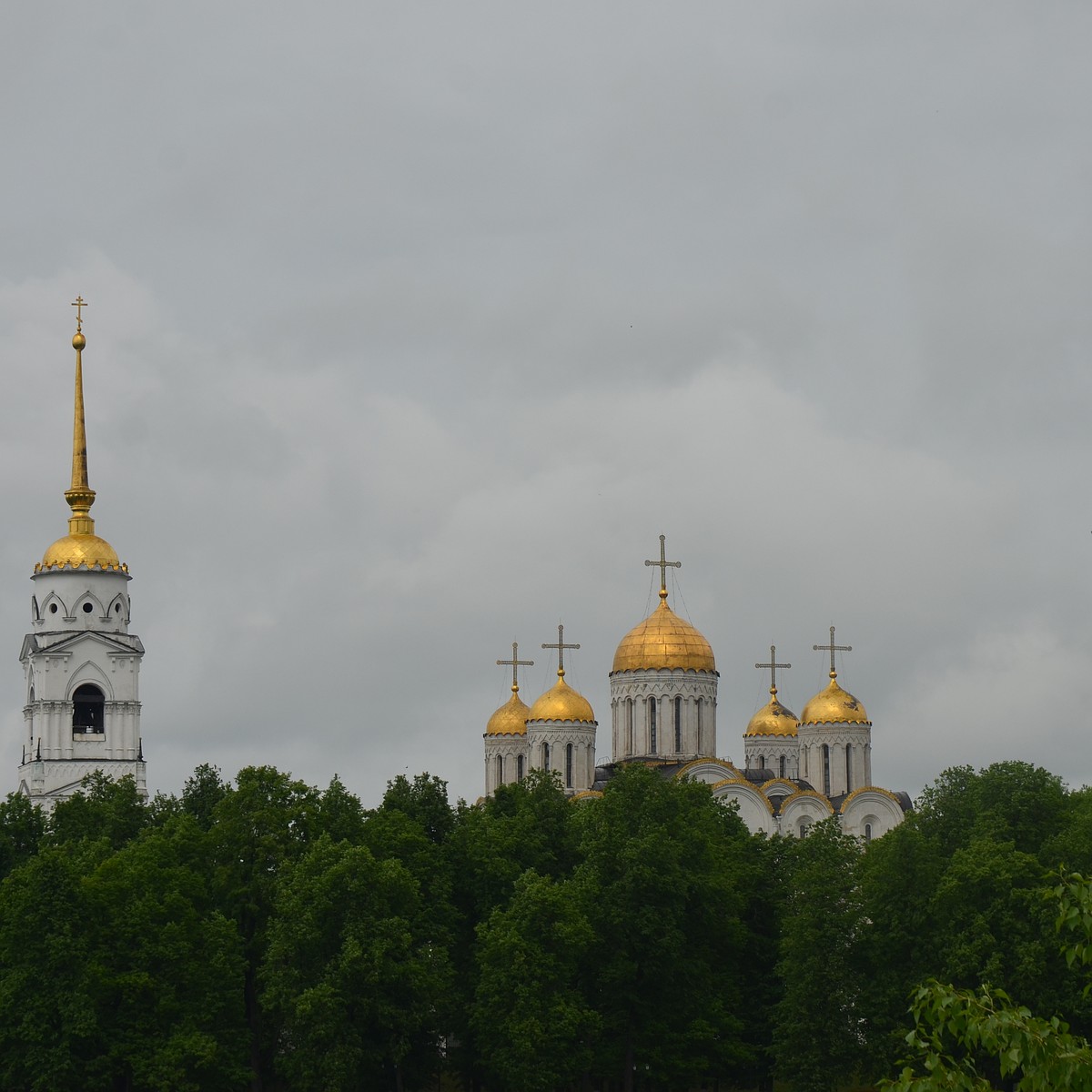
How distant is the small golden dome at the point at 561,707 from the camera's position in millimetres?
97125

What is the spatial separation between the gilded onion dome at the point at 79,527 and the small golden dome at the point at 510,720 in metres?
28.7

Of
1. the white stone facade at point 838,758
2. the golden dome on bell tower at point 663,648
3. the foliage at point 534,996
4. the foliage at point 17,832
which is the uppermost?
the golden dome on bell tower at point 663,648

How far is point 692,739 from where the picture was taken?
90.9 metres

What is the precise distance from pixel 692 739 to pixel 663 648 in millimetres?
3984

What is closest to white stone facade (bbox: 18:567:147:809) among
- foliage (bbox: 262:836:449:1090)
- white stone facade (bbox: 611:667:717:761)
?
white stone facade (bbox: 611:667:717:761)

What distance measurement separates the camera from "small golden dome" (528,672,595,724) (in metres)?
97.1

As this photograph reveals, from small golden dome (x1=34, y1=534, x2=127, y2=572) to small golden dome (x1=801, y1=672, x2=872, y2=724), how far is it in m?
32.7

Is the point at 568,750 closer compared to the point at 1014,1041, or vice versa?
the point at 1014,1041

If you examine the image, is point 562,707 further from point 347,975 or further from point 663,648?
point 347,975

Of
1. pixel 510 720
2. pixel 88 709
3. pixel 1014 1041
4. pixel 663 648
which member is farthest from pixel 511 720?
pixel 1014 1041

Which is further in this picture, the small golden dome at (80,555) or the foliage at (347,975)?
the small golden dome at (80,555)

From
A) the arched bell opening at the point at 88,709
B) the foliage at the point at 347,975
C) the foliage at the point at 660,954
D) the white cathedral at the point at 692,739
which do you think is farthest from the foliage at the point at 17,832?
the white cathedral at the point at 692,739

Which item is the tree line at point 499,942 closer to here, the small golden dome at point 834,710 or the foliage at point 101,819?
the foliage at point 101,819

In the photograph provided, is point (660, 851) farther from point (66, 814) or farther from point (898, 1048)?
point (66, 814)
